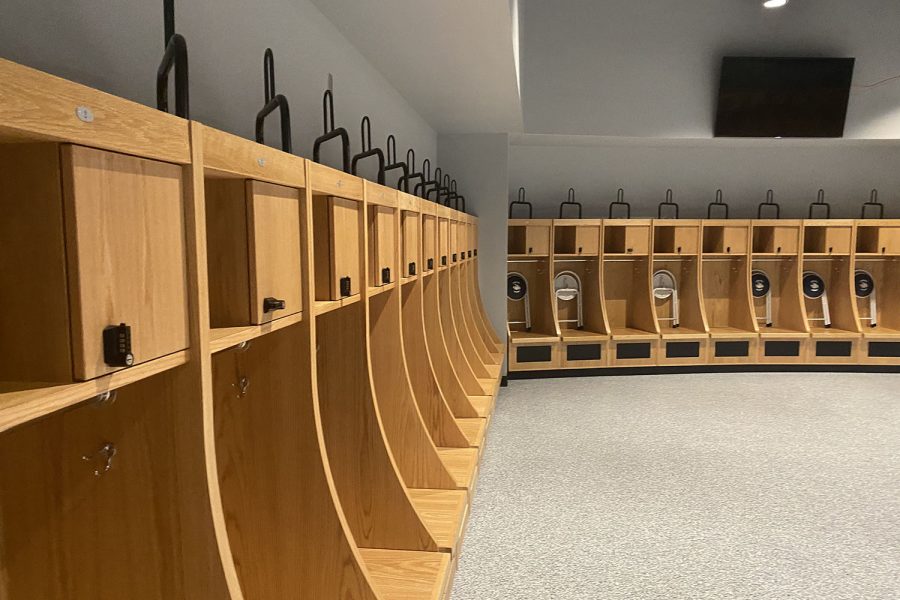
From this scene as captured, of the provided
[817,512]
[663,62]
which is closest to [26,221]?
[817,512]

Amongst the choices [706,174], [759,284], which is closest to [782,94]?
[706,174]

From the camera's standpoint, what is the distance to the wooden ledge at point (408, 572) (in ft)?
6.04

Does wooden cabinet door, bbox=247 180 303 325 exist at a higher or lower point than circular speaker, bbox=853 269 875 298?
higher

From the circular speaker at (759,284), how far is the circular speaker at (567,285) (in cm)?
192

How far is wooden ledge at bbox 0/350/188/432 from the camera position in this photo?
2.12 ft

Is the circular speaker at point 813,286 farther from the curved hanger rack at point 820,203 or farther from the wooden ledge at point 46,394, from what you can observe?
the wooden ledge at point 46,394

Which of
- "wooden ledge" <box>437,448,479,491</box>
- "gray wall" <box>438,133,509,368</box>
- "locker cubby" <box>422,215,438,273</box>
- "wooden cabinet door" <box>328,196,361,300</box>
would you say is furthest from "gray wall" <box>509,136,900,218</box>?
"wooden cabinet door" <box>328,196,361,300</box>

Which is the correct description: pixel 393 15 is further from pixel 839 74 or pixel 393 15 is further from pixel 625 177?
pixel 839 74

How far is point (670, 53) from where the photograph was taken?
6.61 m

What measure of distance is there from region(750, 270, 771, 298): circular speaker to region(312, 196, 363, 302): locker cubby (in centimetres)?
637

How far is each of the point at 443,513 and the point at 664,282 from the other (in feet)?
17.9

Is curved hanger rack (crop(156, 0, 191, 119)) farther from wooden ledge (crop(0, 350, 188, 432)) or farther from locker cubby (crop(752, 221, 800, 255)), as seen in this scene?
locker cubby (crop(752, 221, 800, 255))

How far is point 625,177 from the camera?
735 cm

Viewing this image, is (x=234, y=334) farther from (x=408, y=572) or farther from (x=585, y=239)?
(x=585, y=239)
